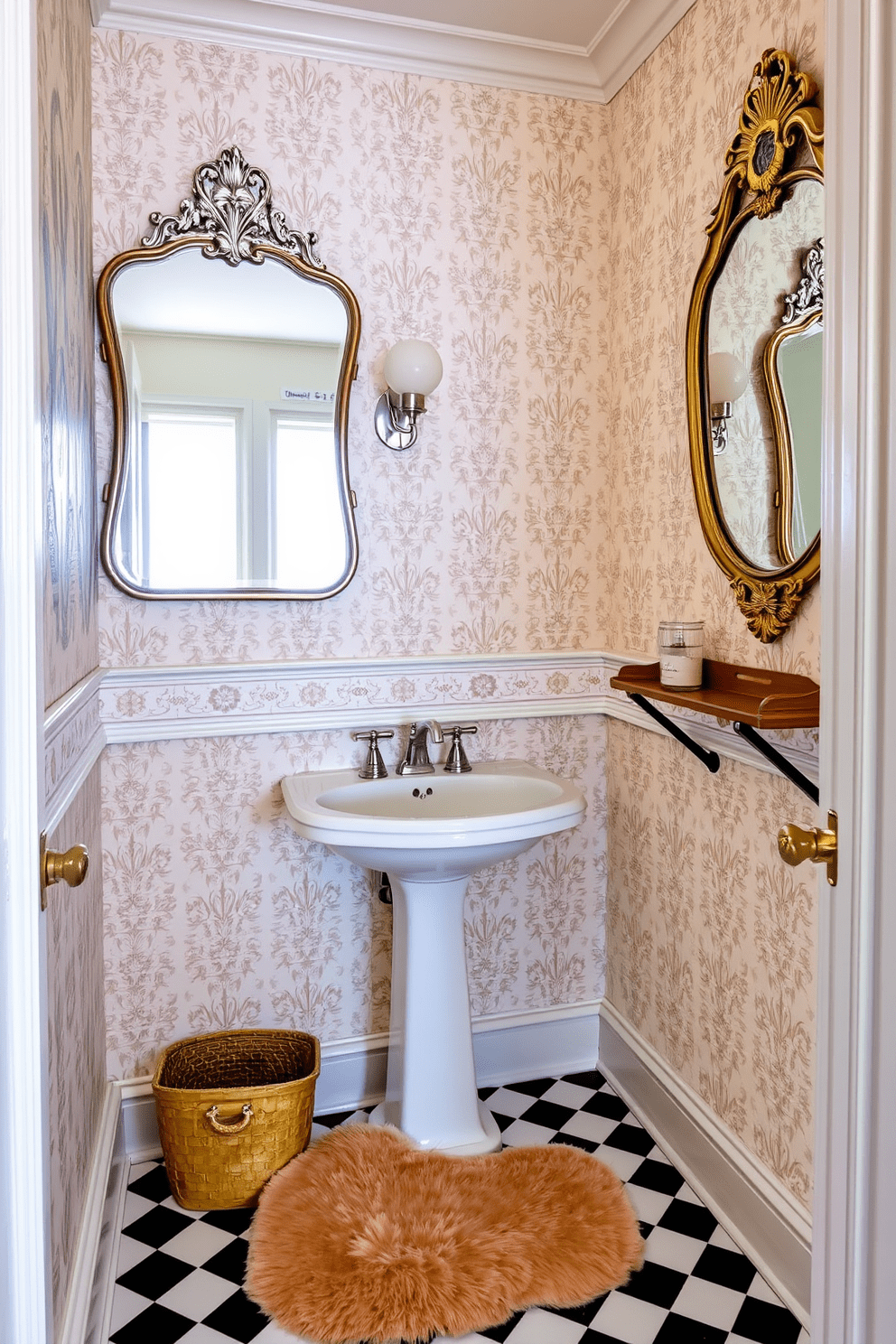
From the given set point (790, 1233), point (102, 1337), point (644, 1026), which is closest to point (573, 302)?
point (644, 1026)

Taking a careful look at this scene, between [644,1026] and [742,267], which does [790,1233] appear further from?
[742,267]

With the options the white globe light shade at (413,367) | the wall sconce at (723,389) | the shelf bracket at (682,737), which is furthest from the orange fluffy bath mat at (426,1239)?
the white globe light shade at (413,367)

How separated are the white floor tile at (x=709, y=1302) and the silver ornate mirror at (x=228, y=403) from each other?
1.56m

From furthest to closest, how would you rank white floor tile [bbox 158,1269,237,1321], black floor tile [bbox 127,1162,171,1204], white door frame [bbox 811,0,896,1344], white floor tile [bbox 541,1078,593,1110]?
white floor tile [bbox 541,1078,593,1110]
black floor tile [bbox 127,1162,171,1204]
white floor tile [bbox 158,1269,237,1321]
white door frame [bbox 811,0,896,1344]

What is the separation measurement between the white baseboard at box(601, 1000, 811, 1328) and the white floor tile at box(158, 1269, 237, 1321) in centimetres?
95

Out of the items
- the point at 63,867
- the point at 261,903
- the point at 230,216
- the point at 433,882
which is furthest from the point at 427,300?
the point at 63,867

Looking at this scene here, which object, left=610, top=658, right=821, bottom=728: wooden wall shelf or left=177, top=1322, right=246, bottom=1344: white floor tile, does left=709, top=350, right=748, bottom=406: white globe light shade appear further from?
left=177, top=1322, right=246, bottom=1344: white floor tile

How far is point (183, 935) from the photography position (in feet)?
7.18

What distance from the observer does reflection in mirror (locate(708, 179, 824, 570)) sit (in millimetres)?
1560

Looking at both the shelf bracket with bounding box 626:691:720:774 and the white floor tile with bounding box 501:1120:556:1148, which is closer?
the shelf bracket with bounding box 626:691:720:774

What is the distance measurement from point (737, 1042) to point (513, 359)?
1.63 metres

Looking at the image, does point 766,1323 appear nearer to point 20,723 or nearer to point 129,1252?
point 129,1252

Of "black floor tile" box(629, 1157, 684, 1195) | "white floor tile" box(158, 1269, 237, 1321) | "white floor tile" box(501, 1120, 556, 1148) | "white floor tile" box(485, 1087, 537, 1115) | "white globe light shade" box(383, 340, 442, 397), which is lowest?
"white floor tile" box(158, 1269, 237, 1321)

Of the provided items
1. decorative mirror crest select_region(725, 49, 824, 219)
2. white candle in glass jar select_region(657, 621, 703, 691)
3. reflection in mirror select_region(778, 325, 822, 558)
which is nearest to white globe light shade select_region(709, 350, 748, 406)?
reflection in mirror select_region(778, 325, 822, 558)
